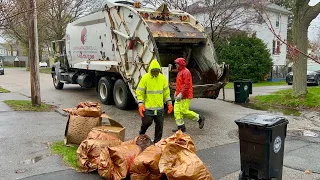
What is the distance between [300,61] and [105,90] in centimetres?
662

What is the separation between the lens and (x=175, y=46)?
32.2 ft

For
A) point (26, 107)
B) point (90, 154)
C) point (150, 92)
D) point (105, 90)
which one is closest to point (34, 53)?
point (26, 107)

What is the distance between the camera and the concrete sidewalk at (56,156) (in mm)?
4625

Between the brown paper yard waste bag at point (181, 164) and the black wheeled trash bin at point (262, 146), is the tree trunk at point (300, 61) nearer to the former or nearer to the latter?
the black wheeled trash bin at point (262, 146)

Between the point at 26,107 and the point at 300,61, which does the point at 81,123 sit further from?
the point at 300,61

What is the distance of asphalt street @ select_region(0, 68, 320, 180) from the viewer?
476 centimetres

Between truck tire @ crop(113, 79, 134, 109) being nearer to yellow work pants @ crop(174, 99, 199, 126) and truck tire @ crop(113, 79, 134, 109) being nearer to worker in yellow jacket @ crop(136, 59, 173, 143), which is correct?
yellow work pants @ crop(174, 99, 199, 126)

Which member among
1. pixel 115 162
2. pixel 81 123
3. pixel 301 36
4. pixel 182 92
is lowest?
pixel 115 162

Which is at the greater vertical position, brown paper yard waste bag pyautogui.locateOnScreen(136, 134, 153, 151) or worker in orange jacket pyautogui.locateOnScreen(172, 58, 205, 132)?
worker in orange jacket pyautogui.locateOnScreen(172, 58, 205, 132)

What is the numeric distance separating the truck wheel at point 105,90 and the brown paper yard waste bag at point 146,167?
6.46 m

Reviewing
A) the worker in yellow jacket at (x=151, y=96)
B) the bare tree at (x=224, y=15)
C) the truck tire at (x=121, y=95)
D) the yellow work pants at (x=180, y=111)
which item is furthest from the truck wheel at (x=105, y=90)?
the bare tree at (x=224, y=15)

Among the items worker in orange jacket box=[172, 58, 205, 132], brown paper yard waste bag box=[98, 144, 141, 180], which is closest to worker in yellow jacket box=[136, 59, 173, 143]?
worker in orange jacket box=[172, 58, 205, 132]

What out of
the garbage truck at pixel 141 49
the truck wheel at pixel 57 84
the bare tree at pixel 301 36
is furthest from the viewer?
the truck wheel at pixel 57 84

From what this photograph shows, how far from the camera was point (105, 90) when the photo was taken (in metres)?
10.8
